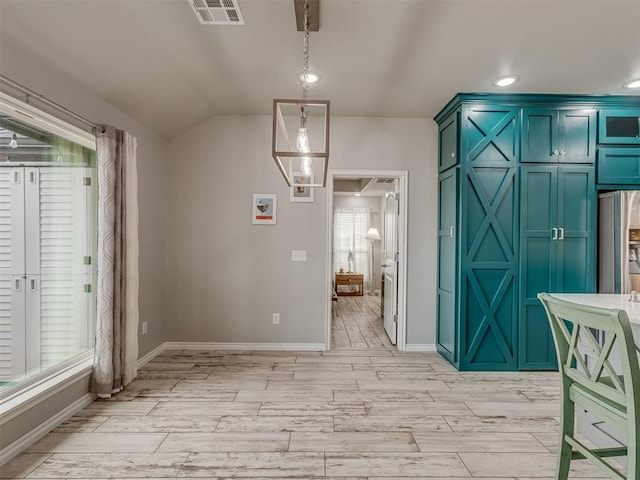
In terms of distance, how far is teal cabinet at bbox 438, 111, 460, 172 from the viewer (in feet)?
10.6

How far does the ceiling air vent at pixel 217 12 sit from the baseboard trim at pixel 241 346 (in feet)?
10.3

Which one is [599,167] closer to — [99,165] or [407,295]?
[407,295]

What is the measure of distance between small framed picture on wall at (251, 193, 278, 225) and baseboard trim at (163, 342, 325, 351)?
1438mm

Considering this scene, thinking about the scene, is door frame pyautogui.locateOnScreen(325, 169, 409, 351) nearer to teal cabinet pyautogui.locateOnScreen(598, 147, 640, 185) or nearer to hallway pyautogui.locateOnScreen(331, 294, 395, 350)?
hallway pyautogui.locateOnScreen(331, 294, 395, 350)

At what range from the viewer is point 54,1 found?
1.79 m

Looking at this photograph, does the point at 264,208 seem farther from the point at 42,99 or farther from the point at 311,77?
the point at 42,99

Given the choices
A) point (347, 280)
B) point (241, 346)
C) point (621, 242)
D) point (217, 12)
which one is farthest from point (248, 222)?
point (347, 280)

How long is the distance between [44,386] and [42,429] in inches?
10.3

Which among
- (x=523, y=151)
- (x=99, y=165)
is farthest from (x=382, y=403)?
(x=99, y=165)

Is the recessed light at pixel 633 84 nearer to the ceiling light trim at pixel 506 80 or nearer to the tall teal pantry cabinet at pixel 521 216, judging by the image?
the tall teal pantry cabinet at pixel 521 216

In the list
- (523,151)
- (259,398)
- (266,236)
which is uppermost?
(523,151)

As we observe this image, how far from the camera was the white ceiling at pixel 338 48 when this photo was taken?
1.96 m

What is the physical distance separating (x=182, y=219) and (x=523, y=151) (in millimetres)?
3705

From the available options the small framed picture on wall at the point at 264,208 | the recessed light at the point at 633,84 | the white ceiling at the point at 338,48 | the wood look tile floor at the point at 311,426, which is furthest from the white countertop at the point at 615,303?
the small framed picture on wall at the point at 264,208
